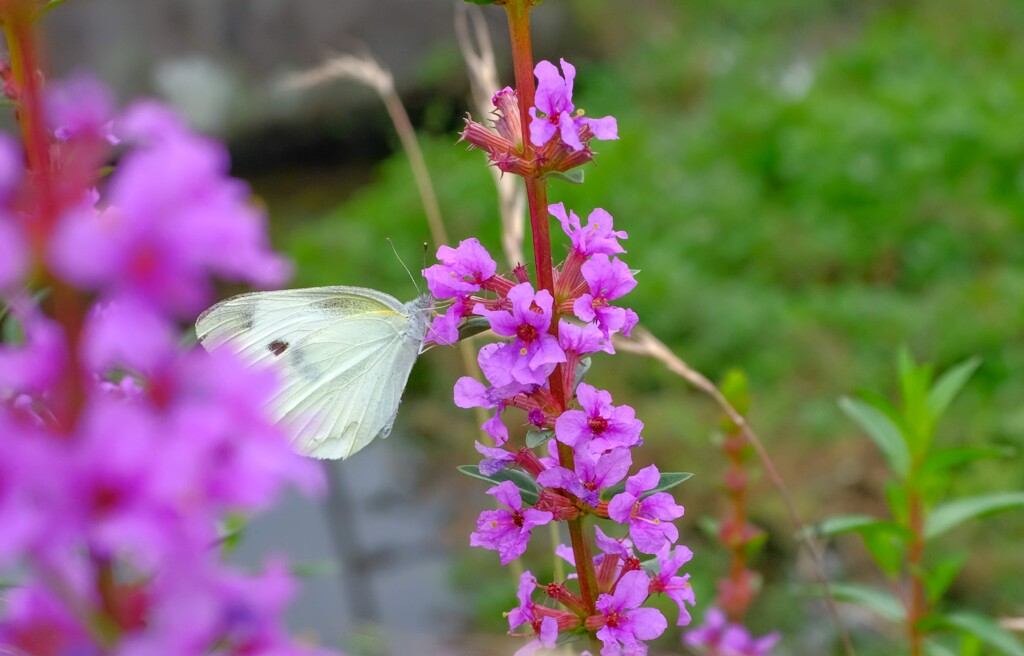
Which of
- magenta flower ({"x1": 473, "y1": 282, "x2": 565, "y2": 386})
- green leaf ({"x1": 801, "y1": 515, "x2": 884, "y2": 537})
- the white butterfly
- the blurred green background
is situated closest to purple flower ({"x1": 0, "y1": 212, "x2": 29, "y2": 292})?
magenta flower ({"x1": 473, "y1": 282, "x2": 565, "y2": 386})

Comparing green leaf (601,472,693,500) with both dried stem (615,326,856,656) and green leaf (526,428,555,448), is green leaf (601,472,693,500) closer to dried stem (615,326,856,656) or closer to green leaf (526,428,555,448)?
green leaf (526,428,555,448)

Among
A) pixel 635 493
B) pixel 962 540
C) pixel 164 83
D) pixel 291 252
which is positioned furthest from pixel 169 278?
pixel 164 83

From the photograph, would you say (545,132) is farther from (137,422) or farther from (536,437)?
(137,422)

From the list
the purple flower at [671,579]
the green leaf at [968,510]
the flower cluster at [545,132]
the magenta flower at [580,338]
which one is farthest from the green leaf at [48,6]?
the green leaf at [968,510]

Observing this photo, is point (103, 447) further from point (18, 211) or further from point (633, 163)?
point (633, 163)

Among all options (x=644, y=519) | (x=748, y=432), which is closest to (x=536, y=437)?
(x=644, y=519)
